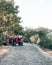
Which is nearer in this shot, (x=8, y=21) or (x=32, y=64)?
(x=32, y=64)

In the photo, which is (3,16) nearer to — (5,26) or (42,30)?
(5,26)

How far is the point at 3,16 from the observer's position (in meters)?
47.5

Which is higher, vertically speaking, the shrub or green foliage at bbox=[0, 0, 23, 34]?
green foliage at bbox=[0, 0, 23, 34]

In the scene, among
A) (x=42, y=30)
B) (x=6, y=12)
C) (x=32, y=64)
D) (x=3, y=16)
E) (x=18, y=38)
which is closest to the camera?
(x=32, y=64)

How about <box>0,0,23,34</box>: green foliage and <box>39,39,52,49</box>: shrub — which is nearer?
<box>0,0,23,34</box>: green foliage

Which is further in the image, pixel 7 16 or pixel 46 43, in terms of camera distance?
pixel 46 43

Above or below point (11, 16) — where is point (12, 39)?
below

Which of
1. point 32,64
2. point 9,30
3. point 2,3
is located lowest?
point 32,64

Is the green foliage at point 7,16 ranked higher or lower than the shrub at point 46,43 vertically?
higher

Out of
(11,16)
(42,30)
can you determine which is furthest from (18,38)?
(42,30)

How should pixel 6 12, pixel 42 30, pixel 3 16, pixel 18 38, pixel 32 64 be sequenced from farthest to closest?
pixel 42 30
pixel 18 38
pixel 6 12
pixel 3 16
pixel 32 64

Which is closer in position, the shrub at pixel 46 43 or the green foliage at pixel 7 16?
the green foliage at pixel 7 16

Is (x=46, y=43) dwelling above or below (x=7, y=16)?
below

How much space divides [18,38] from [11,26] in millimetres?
2429
